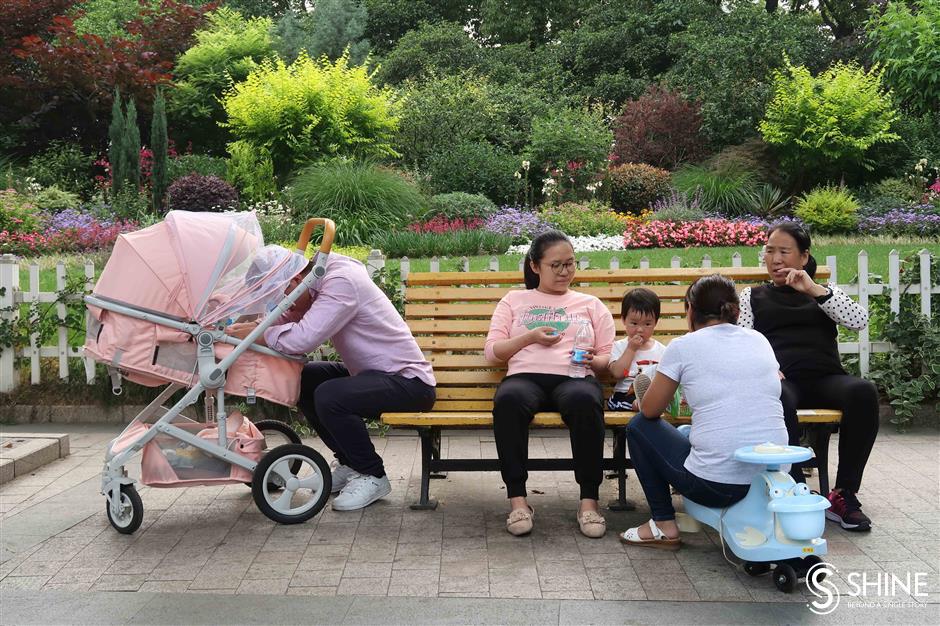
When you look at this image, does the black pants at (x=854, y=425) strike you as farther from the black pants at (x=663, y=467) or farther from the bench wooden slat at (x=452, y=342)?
the bench wooden slat at (x=452, y=342)

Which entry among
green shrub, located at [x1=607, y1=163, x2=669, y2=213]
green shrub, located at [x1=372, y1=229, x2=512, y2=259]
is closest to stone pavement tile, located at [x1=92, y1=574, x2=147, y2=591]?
green shrub, located at [x1=372, y1=229, x2=512, y2=259]

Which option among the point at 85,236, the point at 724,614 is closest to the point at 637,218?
the point at 85,236

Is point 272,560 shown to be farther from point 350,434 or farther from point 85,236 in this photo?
point 85,236

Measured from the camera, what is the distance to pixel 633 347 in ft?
→ 15.9

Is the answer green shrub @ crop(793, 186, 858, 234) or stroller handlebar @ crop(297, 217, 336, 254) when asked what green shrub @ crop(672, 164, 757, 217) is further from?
stroller handlebar @ crop(297, 217, 336, 254)

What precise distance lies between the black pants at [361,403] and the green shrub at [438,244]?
20.2 ft

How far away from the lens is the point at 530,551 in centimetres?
429

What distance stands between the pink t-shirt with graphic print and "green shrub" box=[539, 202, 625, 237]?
7.93m

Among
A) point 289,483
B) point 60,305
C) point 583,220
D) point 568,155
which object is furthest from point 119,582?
point 568,155

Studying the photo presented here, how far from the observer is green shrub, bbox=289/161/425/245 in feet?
39.6

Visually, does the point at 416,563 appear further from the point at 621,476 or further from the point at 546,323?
the point at 546,323

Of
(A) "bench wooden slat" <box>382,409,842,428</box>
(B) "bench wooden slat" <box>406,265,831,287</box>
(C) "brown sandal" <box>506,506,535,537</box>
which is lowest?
(C) "brown sandal" <box>506,506,535,537</box>

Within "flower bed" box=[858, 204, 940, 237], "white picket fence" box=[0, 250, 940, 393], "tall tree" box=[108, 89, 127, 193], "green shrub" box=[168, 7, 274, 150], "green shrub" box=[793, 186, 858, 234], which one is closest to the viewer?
"white picket fence" box=[0, 250, 940, 393]

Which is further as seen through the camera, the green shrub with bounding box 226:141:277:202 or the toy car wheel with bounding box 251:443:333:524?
the green shrub with bounding box 226:141:277:202
